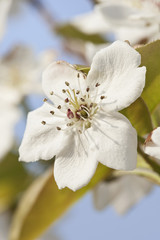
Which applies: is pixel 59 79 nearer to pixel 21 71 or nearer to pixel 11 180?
pixel 11 180

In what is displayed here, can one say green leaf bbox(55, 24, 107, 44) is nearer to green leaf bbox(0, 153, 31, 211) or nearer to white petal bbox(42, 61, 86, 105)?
green leaf bbox(0, 153, 31, 211)

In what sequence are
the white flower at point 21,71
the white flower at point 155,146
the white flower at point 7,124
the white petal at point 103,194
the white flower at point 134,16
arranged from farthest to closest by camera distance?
the white flower at point 21,71, the white flower at point 7,124, the white petal at point 103,194, the white flower at point 134,16, the white flower at point 155,146

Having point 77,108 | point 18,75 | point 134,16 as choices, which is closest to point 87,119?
point 77,108

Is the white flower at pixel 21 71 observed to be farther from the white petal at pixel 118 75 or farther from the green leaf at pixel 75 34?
the white petal at pixel 118 75

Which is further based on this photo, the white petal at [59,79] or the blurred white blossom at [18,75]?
the blurred white blossom at [18,75]

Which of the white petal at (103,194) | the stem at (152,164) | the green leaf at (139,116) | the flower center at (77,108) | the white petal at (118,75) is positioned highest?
the white petal at (118,75)

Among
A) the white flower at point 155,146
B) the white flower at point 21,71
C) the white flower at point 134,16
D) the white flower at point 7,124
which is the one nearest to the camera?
the white flower at point 155,146

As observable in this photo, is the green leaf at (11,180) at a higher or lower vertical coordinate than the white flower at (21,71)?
lower

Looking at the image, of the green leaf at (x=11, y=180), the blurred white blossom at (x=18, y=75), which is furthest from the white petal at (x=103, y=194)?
the blurred white blossom at (x=18, y=75)
